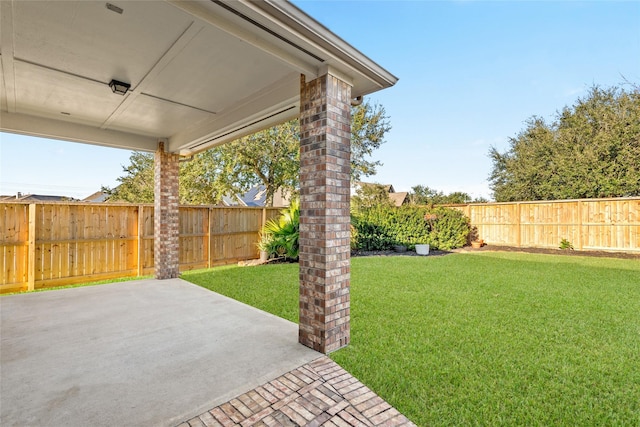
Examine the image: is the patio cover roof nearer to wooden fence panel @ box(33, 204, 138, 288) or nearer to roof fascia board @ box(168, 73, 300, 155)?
roof fascia board @ box(168, 73, 300, 155)

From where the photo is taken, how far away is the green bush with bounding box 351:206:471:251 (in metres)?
11.0

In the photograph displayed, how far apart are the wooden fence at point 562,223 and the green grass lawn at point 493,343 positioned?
161 inches

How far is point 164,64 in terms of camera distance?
3.28 metres

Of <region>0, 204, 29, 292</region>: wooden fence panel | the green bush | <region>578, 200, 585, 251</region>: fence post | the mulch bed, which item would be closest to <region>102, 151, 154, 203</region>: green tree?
<region>0, 204, 29, 292</region>: wooden fence panel

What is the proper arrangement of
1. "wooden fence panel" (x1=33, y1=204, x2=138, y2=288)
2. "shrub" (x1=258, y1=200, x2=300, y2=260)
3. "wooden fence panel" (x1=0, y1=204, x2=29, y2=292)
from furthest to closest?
1. "shrub" (x1=258, y1=200, x2=300, y2=260)
2. "wooden fence panel" (x1=33, y1=204, x2=138, y2=288)
3. "wooden fence panel" (x1=0, y1=204, x2=29, y2=292)

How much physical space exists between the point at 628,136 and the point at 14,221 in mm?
21021

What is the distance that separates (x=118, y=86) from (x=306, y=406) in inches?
167

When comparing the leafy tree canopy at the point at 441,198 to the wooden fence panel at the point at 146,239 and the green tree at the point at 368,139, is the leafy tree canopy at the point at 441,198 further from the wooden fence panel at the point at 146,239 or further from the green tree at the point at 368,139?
the wooden fence panel at the point at 146,239

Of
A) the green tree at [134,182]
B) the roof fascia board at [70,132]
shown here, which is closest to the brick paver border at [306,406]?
the roof fascia board at [70,132]

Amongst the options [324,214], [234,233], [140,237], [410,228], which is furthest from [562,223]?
[140,237]

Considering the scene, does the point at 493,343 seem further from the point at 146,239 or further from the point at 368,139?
the point at 368,139

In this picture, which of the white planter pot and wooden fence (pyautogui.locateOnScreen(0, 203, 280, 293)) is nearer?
wooden fence (pyautogui.locateOnScreen(0, 203, 280, 293))

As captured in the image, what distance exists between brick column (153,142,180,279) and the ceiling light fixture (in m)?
2.64

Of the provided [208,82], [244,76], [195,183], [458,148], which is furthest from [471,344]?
[458,148]
